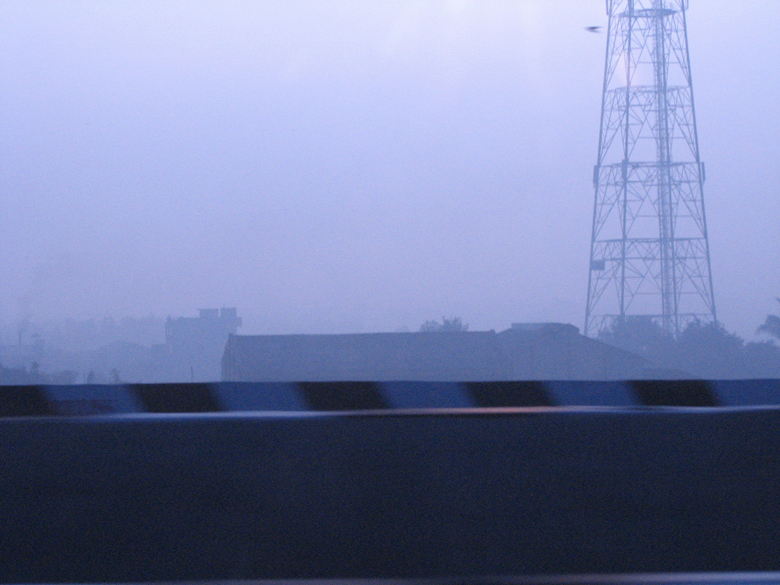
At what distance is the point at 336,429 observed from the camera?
464 centimetres

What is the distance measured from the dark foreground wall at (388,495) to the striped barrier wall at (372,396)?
165 cm

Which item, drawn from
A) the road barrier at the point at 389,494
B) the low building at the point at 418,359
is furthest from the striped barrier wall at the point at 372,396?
the road barrier at the point at 389,494

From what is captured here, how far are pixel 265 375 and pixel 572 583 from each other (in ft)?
12.9

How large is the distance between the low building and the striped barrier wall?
8cm

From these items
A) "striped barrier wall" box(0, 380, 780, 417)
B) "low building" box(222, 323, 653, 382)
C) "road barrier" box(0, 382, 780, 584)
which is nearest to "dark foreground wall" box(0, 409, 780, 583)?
"road barrier" box(0, 382, 780, 584)

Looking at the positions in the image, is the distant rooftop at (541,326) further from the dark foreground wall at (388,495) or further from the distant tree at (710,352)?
the dark foreground wall at (388,495)

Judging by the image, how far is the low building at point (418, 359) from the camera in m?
6.56

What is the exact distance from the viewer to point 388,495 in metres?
4.38

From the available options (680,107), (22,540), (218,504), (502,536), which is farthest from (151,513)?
(680,107)

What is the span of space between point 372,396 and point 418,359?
43 centimetres

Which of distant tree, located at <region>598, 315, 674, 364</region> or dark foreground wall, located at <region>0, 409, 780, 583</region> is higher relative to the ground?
distant tree, located at <region>598, 315, 674, 364</region>

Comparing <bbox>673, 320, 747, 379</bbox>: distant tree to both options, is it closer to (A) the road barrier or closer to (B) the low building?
(B) the low building

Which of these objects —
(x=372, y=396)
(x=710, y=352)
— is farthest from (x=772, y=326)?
(x=372, y=396)

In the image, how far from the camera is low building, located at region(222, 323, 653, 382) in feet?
21.5
